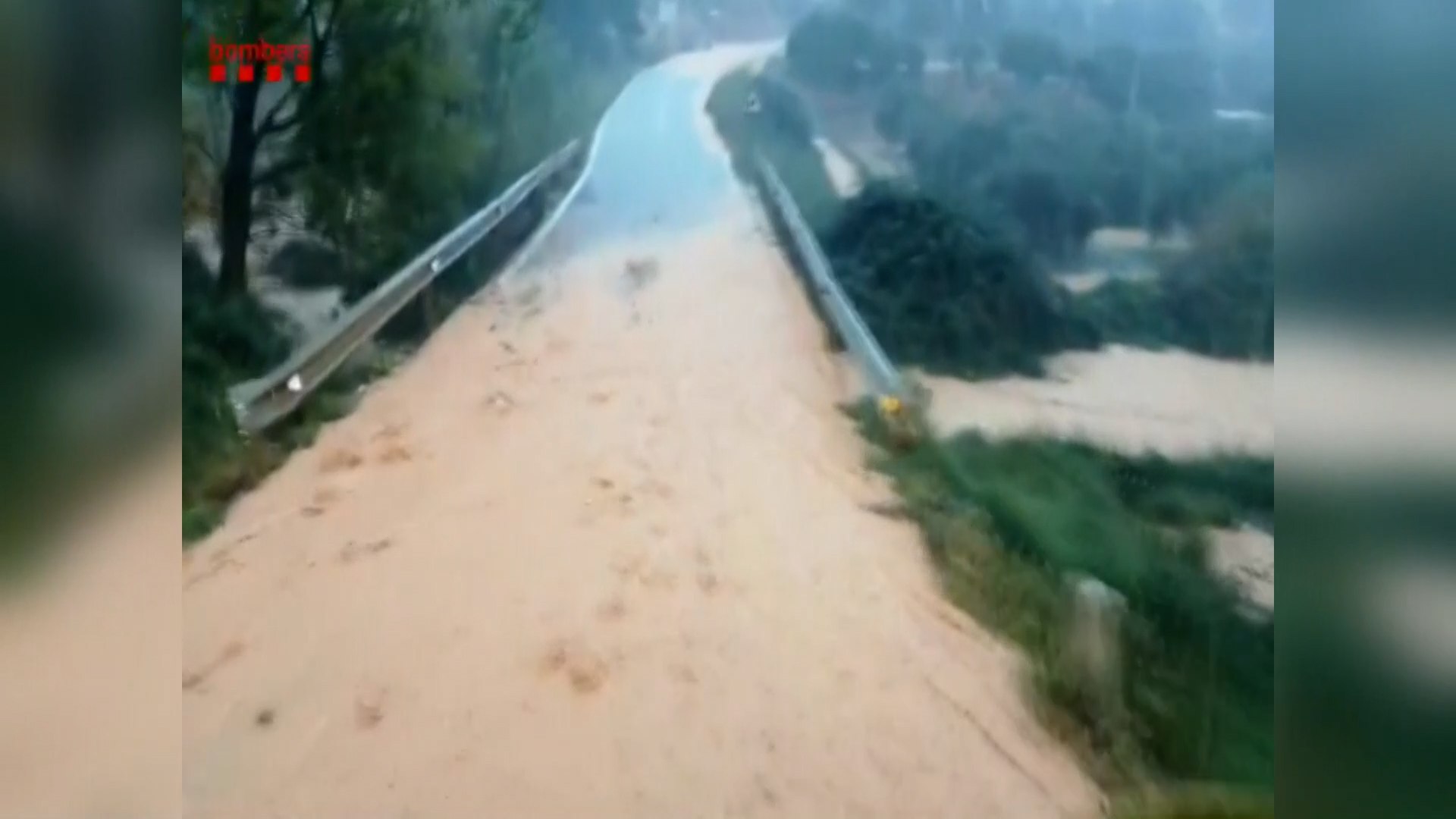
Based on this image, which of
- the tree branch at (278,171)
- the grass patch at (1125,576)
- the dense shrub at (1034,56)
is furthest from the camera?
the tree branch at (278,171)

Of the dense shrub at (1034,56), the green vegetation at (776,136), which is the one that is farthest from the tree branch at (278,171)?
the dense shrub at (1034,56)

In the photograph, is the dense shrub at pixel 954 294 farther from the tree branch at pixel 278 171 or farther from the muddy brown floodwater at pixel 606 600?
the tree branch at pixel 278 171

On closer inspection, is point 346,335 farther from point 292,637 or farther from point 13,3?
point 13,3

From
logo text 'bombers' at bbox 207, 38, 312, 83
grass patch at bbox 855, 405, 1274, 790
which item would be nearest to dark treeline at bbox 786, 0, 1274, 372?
grass patch at bbox 855, 405, 1274, 790

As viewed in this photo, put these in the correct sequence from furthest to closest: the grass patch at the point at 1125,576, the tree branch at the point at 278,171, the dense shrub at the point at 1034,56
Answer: the tree branch at the point at 278,171 < the dense shrub at the point at 1034,56 < the grass patch at the point at 1125,576

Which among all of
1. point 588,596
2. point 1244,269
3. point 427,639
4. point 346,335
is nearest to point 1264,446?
point 1244,269

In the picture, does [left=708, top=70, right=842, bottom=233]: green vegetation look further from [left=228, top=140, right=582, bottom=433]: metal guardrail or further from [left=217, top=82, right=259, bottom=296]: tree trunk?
[left=217, top=82, right=259, bottom=296]: tree trunk
